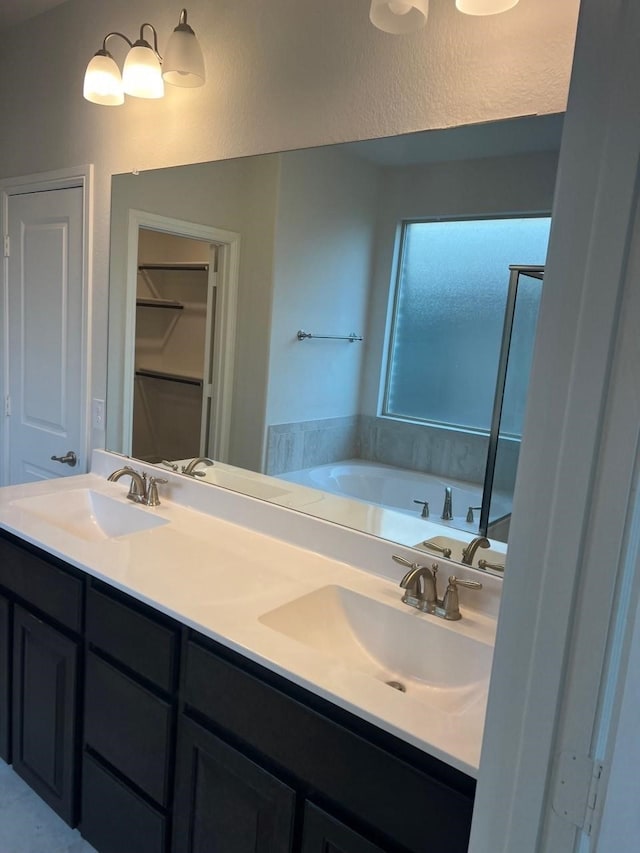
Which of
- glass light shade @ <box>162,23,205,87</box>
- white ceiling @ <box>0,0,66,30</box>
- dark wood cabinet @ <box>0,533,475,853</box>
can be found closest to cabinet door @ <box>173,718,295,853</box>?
dark wood cabinet @ <box>0,533,475,853</box>

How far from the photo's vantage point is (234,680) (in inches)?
48.8

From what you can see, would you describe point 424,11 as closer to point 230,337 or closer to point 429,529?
point 230,337

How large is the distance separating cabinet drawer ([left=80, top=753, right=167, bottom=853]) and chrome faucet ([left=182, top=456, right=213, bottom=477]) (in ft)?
2.91

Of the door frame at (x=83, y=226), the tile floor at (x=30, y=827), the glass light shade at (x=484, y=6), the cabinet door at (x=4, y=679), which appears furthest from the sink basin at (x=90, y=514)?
the glass light shade at (x=484, y=6)

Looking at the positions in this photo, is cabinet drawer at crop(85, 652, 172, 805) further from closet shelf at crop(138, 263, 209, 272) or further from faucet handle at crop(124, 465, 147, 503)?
closet shelf at crop(138, 263, 209, 272)

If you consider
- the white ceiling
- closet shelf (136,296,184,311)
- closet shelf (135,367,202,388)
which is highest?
the white ceiling

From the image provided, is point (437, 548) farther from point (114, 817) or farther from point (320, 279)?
point (114, 817)

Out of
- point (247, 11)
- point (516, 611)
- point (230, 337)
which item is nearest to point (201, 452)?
point (230, 337)

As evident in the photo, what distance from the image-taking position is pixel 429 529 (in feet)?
5.22

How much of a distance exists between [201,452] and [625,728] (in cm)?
172

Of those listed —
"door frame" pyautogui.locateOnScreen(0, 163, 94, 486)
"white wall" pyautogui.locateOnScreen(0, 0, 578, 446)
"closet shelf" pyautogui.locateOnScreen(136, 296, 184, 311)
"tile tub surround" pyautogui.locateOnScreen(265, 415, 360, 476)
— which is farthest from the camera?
"door frame" pyautogui.locateOnScreen(0, 163, 94, 486)

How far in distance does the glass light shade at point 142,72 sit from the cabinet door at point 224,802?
1.83 m

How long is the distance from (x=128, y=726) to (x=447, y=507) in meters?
0.96

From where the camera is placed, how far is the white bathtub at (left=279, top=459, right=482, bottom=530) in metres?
1.55
